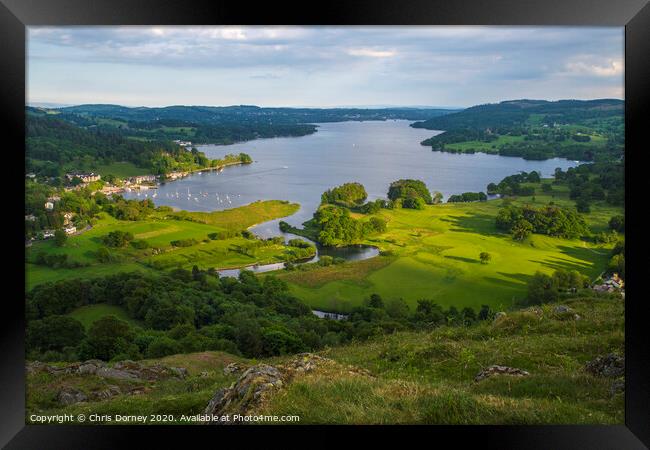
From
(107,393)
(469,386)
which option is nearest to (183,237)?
(107,393)

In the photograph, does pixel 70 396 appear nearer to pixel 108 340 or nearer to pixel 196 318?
pixel 108 340

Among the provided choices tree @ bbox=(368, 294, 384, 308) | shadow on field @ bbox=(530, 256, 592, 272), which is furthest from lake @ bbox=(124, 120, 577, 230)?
tree @ bbox=(368, 294, 384, 308)

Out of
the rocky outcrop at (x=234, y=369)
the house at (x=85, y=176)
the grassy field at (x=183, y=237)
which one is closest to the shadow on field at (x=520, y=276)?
the grassy field at (x=183, y=237)

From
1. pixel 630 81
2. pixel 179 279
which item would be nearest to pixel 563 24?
pixel 630 81

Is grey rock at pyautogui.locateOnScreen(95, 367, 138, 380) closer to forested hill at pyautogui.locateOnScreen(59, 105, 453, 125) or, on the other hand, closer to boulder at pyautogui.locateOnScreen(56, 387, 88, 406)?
boulder at pyautogui.locateOnScreen(56, 387, 88, 406)

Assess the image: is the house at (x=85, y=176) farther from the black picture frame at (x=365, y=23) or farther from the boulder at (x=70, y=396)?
the black picture frame at (x=365, y=23)

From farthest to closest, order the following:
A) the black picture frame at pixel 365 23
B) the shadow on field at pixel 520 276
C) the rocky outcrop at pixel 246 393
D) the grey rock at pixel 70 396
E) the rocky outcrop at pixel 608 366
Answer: the shadow on field at pixel 520 276
the grey rock at pixel 70 396
the rocky outcrop at pixel 608 366
the rocky outcrop at pixel 246 393
the black picture frame at pixel 365 23
